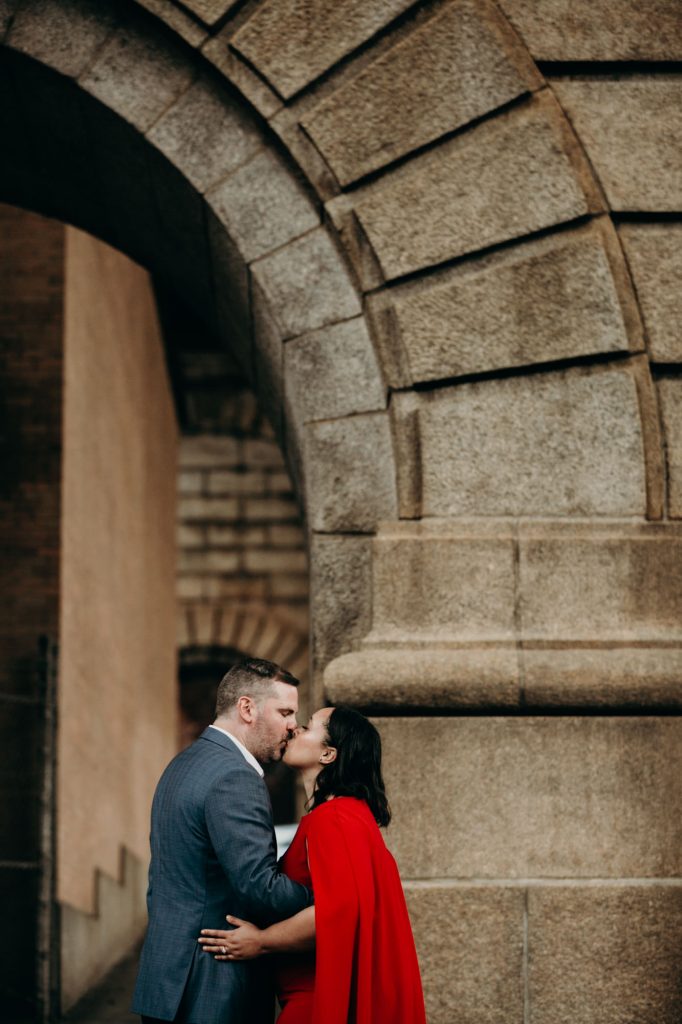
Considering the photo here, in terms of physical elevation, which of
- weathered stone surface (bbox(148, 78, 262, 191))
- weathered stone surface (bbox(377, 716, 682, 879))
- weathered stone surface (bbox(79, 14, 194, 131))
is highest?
weathered stone surface (bbox(79, 14, 194, 131))

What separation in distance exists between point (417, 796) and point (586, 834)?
1.82 ft

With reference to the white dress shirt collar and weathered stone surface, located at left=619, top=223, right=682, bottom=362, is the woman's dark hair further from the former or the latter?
weathered stone surface, located at left=619, top=223, right=682, bottom=362

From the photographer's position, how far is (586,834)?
4.27 meters

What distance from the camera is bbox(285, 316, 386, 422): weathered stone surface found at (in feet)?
15.2

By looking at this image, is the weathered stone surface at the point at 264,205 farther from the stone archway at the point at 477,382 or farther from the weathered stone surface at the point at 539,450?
the weathered stone surface at the point at 539,450

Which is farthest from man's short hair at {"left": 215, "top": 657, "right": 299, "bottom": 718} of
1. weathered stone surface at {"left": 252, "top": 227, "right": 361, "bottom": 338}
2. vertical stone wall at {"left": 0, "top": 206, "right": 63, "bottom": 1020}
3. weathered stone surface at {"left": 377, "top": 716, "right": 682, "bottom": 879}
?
vertical stone wall at {"left": 0, "top": 206, "right": 63, "bottom": 1020}

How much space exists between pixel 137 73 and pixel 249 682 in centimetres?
233

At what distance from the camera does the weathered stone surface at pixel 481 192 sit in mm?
4555

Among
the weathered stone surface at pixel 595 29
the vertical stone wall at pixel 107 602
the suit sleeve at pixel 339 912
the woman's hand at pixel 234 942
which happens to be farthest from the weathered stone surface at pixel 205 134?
the vertical stone wall at pixel 107 602

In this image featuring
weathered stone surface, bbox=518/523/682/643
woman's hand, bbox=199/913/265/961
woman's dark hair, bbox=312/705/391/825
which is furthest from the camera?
weathered stone surface, bbox=518/523/682/643

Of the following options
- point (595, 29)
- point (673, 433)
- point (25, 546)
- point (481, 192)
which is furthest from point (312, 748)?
point (25, 546)

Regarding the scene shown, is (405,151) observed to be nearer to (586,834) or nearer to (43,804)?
(586,834)

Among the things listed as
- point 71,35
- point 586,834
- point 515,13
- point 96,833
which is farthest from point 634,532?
point 96,833

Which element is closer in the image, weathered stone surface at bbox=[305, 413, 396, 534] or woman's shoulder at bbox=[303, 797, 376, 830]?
woman's shoulder at bbox=[303, 797, 376, 830]
